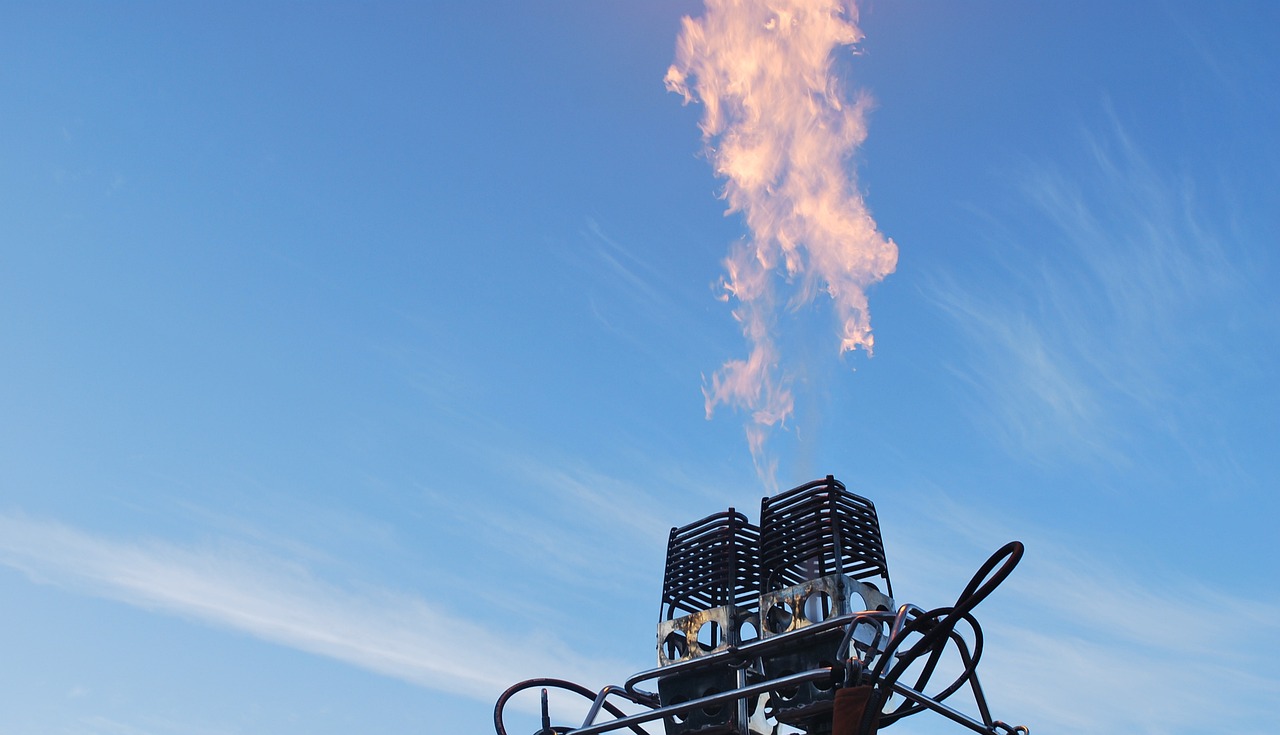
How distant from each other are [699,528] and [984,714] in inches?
253

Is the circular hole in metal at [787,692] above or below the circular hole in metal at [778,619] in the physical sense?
below

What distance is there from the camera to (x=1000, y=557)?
12203 millimetres

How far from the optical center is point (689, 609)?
19.9 meters

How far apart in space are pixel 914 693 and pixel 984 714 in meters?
1.70

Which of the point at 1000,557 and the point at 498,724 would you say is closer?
the point at 1000,557

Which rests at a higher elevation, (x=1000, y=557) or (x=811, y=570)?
(x=811, y=570)

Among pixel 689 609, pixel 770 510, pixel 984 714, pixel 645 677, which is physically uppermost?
pixel 770 510

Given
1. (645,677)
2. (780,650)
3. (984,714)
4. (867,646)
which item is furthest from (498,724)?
(984,714)

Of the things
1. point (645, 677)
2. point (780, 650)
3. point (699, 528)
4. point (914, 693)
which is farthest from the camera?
point (699, 528)

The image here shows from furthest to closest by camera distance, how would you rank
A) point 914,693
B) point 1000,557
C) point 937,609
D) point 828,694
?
point 828,694 < point 914,693 < point 937,609 < point 1000,557

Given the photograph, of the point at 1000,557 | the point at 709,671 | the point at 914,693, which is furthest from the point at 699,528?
the point at 1000,557

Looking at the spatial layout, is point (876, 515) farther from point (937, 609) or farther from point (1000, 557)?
point (1000, 557)

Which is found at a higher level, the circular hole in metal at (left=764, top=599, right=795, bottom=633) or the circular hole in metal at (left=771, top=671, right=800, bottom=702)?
the circular hole in metal at (left=764, top=599, right=795, bottom=633)

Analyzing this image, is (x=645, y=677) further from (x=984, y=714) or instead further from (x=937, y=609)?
(x=937, y=609)
